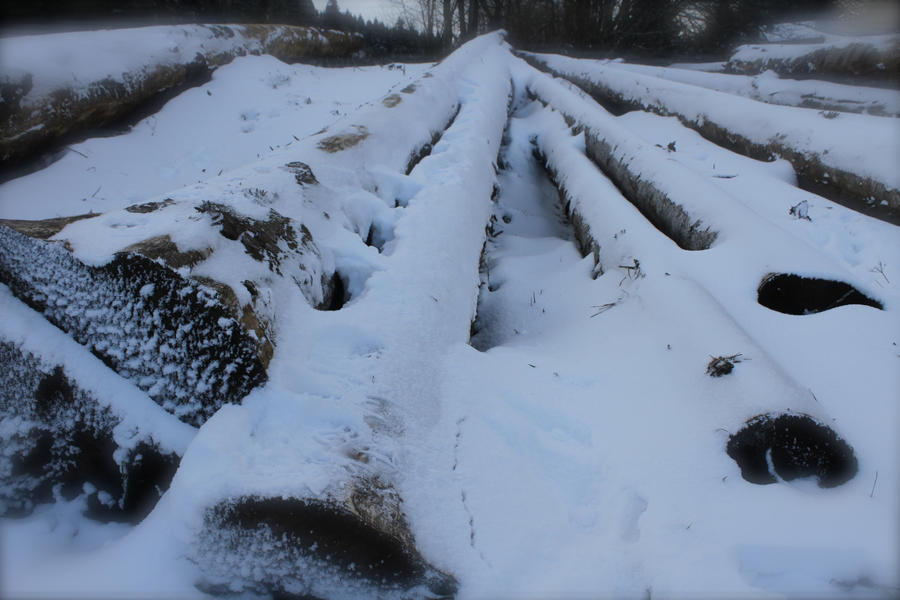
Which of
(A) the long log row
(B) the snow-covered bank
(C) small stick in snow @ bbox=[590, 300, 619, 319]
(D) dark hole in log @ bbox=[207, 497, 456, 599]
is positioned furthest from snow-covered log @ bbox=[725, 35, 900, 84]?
(D) dark hole in log @ bbox=[207, 497, 456, 599]

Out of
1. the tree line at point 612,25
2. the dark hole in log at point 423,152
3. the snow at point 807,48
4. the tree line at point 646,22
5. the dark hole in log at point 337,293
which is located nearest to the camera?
the dark hole in log at point 337,293

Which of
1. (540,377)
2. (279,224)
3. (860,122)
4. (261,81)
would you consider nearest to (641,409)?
(540,377)

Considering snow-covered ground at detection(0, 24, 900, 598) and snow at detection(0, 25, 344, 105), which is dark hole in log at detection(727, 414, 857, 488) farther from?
snow at detection(0, 25, 344, 105)

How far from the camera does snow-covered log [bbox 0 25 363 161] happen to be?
3416mm

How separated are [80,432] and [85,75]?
423cm

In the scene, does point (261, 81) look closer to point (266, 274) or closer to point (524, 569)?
point (266, 274)

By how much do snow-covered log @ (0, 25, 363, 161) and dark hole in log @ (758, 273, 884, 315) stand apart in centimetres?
505

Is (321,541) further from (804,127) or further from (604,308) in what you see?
(804,127)

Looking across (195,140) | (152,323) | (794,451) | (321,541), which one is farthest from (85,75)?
(794,451)

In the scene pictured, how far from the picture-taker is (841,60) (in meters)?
7.19

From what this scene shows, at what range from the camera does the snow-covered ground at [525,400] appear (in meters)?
1.06

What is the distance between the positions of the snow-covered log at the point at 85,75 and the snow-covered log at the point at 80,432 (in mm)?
3214

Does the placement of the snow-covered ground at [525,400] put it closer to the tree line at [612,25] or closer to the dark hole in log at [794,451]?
the dark hole in log at [794,451]

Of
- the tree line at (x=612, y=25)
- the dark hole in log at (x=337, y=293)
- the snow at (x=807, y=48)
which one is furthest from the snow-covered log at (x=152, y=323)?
the tree line at (x=612, y=25)
